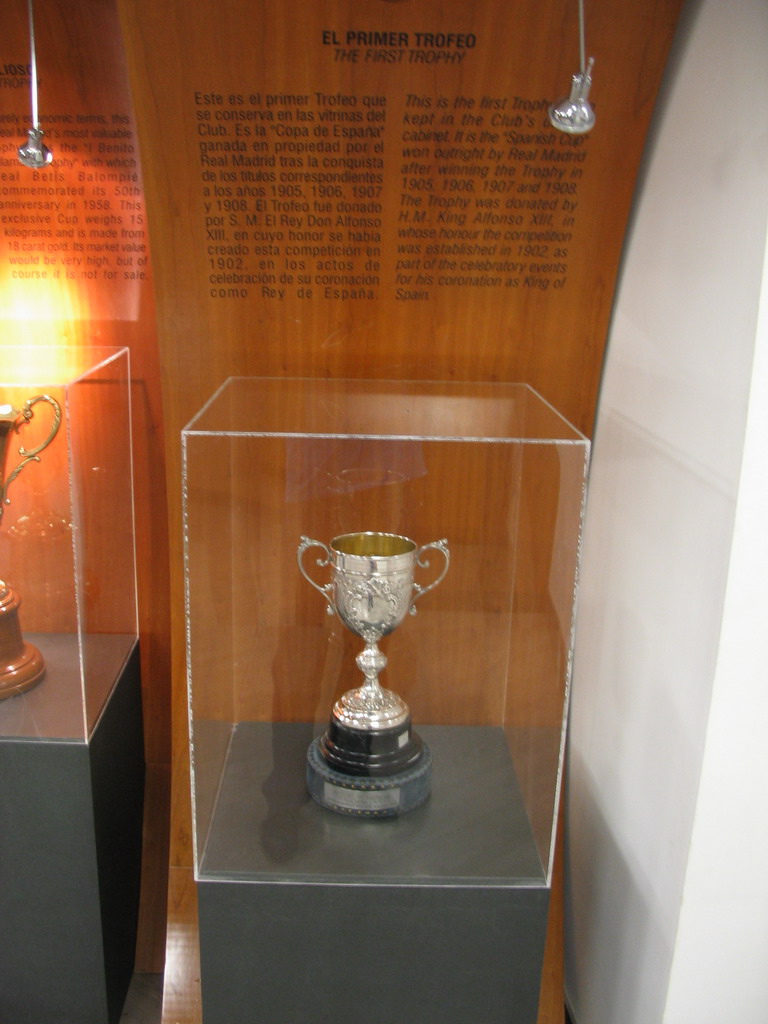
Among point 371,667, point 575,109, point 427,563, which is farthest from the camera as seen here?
point 371,667

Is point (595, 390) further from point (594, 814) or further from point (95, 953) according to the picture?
point (95, 953)

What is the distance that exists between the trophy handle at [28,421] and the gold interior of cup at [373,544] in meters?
0.52

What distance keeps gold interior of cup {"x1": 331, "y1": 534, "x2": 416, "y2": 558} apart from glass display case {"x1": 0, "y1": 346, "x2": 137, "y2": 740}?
46 centimetres

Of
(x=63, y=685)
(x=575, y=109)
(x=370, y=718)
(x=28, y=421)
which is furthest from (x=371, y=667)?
(x=575, y=109)

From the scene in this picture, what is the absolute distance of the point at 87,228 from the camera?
1.62 metres

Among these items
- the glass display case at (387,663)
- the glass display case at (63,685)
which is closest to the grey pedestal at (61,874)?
the glass display case at (63,685)

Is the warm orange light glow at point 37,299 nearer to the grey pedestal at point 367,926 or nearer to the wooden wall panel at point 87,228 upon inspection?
the wooden wall panel at point 87,228

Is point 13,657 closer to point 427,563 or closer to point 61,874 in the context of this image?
point 61,874

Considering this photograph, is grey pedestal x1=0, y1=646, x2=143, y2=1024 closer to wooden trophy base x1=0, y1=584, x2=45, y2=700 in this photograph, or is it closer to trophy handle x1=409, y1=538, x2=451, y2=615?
wooden trophy base x1=0, y1=584, x2=45, y2=700

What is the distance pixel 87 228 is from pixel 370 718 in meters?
1.04

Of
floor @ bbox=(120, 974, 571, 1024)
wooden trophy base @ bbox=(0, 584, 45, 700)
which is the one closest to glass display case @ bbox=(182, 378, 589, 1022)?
wooden trophy base @ bbox=(0, 584, 45, 700)

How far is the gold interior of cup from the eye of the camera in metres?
1.51

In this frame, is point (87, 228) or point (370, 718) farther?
point (87, 228)

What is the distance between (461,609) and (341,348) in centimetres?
53
